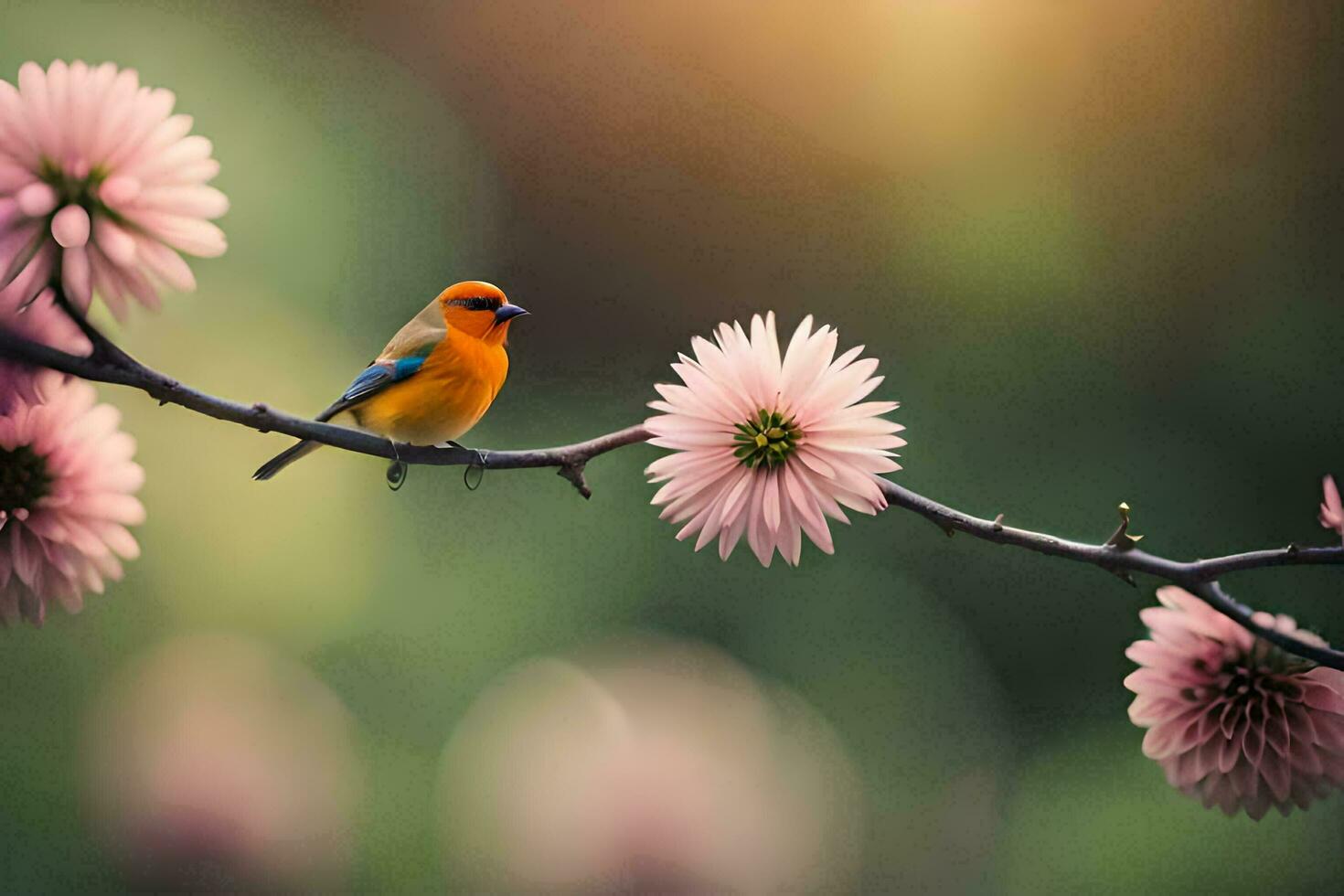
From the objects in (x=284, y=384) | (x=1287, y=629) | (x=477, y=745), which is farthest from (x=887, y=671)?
(x=1287, y=629)

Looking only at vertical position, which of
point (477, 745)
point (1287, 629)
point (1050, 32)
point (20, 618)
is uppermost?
point (1050, 32)

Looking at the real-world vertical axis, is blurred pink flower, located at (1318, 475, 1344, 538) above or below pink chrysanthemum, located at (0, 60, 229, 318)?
above

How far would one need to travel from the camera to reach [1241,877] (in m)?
1.28

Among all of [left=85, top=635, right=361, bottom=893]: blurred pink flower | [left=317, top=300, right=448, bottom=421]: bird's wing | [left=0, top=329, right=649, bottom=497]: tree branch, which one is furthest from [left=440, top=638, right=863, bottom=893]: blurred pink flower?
[left=0, top=329, right=649, bottom=497]: tree branch

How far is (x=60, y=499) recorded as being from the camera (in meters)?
0.39

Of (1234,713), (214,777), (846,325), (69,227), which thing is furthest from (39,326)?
(846,325)

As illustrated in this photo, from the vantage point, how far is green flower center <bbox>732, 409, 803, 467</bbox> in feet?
1.27

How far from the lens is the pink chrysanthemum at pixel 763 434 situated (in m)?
0.38

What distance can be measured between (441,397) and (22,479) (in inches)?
6.1

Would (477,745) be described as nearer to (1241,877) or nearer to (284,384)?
(284,384)

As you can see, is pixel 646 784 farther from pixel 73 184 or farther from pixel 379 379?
pixel 73 184

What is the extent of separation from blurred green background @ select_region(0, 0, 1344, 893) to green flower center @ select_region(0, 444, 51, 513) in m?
0.78

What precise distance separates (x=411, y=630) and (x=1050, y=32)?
1.08 m

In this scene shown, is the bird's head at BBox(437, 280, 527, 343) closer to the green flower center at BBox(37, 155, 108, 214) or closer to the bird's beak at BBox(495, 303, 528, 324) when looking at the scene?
the bird's beak at BBox(495, 303, 528, 324)
